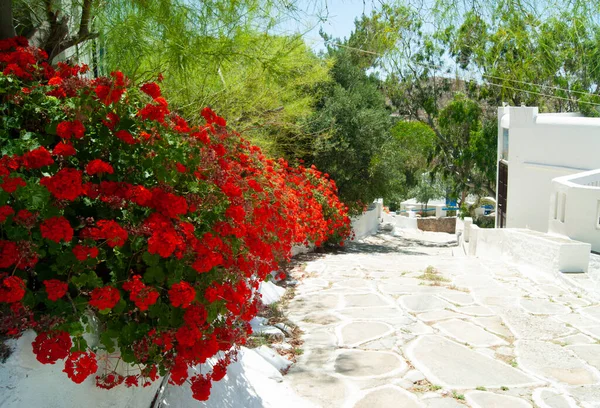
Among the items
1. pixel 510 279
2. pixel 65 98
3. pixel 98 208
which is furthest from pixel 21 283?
pixel 510 279

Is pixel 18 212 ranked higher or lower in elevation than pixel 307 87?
lower

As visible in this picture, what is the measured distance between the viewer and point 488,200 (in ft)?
118

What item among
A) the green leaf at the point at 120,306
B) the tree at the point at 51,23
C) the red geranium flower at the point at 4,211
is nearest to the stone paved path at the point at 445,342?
the green leaf at the point at 120,306

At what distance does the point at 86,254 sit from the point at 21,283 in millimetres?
281

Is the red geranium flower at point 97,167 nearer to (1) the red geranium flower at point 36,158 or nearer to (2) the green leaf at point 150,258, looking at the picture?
(1) the red geranium flower at point 36,158

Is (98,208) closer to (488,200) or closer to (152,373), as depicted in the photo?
(152,373)

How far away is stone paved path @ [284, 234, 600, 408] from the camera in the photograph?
4430 millimetres

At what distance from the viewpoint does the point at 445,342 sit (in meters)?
5.76

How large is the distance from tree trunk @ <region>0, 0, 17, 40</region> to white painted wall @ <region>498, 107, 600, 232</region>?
13339mm

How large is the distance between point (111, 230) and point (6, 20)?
7.36 ft

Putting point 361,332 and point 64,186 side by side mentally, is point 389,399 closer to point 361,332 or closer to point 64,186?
point 361,332

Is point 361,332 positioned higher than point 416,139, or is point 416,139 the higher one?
point 416,139

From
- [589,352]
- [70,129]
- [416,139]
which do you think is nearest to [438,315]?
[589,352]

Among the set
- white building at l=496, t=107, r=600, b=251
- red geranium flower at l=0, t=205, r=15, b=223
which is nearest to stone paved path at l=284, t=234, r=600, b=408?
red geranium flower at l=0, t=205, r=15, b=223
